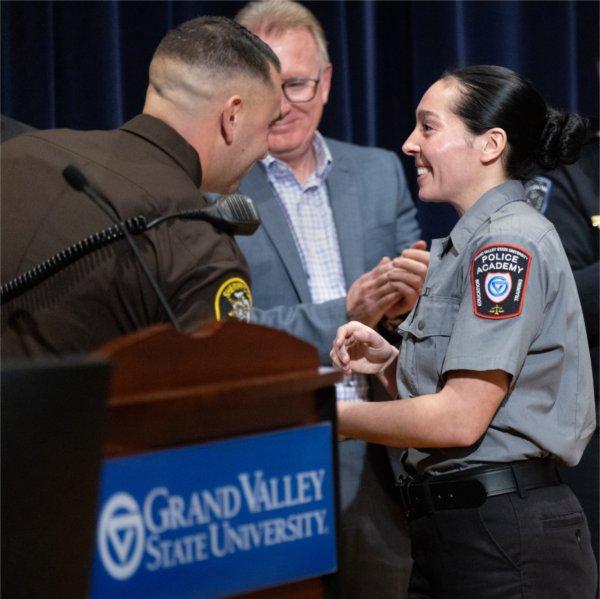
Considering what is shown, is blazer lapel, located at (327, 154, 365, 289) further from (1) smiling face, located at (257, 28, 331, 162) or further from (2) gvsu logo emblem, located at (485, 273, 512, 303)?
(2) gvsu logo emblem, located at (485, 273, 512, 303)

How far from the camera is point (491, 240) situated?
1.38m

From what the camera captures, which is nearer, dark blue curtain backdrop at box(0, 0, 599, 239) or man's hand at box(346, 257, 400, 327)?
man's hand at box(346, 257, 400, 327)

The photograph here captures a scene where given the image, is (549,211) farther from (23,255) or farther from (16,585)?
(16,585)

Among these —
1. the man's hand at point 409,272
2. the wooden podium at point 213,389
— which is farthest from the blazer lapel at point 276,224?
the wooden podium at point 213,389

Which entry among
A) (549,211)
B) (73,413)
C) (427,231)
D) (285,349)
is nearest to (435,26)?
(427,231)

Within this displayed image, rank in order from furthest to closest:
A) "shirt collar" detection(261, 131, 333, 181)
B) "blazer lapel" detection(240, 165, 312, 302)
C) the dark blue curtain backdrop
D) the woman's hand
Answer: the dark blue curtain backdrop < "shirt collar" detection(261, 131, 333, 181) < "blazer lapel" detection(240, 165, 312, 302) < the woman's hand

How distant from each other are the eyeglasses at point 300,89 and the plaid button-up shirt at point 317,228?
11cm

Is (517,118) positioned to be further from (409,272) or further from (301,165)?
(301,165)

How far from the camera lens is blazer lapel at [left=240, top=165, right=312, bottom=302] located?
216 cm

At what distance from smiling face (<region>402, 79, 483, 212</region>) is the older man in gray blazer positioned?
0.38 m

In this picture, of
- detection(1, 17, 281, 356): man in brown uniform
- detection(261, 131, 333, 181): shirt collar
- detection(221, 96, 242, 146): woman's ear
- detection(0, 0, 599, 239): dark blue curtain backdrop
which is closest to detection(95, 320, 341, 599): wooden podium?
detection(1, 17, 281, 356): man in brown uniform

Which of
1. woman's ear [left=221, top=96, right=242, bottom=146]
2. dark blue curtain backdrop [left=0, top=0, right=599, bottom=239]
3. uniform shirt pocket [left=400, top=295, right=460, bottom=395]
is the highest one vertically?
dark blue curtain backdrop [left=0, top=0, right=599, bottom=239]

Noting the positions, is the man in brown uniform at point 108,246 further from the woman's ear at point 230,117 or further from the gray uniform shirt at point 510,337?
the gray uniform shirt at point 510,337

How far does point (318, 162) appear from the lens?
7.73 feet
